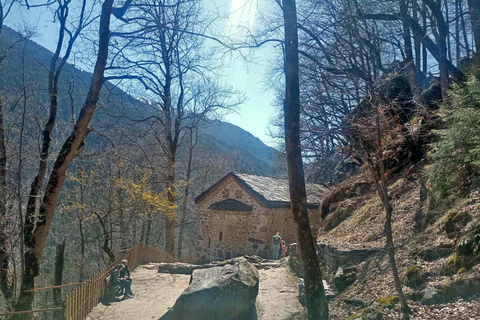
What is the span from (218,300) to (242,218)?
10.7 metres

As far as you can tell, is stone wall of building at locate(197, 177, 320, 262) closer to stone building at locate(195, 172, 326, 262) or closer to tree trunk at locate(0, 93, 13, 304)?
stone building at locate(195, 172, 326, 262)

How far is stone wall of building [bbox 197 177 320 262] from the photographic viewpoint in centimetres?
1759

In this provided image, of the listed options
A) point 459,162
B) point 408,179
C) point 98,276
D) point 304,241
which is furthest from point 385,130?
point 98,276

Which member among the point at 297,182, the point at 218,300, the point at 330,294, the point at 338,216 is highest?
the point at 297,182

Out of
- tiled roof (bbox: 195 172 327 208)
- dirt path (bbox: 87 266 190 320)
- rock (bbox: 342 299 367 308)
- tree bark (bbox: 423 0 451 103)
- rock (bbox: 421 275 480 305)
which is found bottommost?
dirt path (bbox: 87 266 190 320)

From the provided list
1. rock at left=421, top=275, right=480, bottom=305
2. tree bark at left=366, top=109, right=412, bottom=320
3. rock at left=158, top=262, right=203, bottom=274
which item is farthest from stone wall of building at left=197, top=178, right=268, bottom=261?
rock at left=421, top=275, right=480, bottom=305

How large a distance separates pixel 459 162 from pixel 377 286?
115 inches

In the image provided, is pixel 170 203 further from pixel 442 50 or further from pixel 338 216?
pixel 442 50


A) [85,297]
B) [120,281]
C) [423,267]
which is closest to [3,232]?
[85,297]

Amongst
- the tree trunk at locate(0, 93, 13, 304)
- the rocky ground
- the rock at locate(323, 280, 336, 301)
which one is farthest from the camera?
the tree trunk at locate(0, 93, 13, 304)

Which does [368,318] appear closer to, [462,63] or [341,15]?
[341,15]

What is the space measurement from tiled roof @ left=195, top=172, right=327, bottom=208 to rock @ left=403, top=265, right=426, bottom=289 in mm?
11333

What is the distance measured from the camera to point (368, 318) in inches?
216

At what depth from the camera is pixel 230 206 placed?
18344mm
